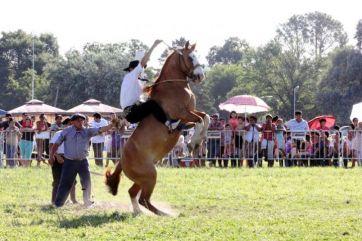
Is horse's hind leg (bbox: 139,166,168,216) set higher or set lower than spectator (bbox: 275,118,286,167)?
lower

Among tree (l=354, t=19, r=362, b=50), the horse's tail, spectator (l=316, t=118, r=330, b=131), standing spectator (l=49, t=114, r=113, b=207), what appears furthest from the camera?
tree (l=354, t=19, r=362, b=50)

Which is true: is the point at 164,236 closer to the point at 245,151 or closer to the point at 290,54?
the point at 245,151

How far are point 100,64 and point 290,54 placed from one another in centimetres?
1928

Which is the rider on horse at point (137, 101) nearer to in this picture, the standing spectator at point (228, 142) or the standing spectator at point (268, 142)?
the standing spectator at point (228, 142)

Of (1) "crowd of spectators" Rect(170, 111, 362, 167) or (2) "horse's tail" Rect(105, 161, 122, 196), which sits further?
Answer: (1) "crowd of spectators" Rect(170, 111, 362, 167)

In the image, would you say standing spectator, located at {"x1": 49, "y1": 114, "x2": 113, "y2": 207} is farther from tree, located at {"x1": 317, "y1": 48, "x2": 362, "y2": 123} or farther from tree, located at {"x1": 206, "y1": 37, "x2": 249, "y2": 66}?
tree, located at {"x1": 206, "y1": 37, "x2": 249, "y2": 66}

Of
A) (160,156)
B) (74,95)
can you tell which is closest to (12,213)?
(160,156)

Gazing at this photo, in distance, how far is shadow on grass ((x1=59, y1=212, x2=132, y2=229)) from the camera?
9477mm

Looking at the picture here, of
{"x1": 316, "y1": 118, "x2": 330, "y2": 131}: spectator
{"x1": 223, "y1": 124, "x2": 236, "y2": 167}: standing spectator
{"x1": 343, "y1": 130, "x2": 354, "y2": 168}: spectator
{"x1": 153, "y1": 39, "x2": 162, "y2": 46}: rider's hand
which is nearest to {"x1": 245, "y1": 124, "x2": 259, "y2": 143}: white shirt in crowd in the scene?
{"x1": 223, "y1": 124, "x2": 236, "y2": 167}: standing spectator

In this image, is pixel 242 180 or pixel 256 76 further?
pixel 256 76

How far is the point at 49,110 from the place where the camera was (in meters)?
37.8

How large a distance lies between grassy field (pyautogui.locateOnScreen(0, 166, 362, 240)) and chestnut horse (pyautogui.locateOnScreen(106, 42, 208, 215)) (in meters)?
0.59

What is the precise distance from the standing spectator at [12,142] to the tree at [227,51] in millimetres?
98188

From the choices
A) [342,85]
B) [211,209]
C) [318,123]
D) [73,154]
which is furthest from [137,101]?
[342,85]
